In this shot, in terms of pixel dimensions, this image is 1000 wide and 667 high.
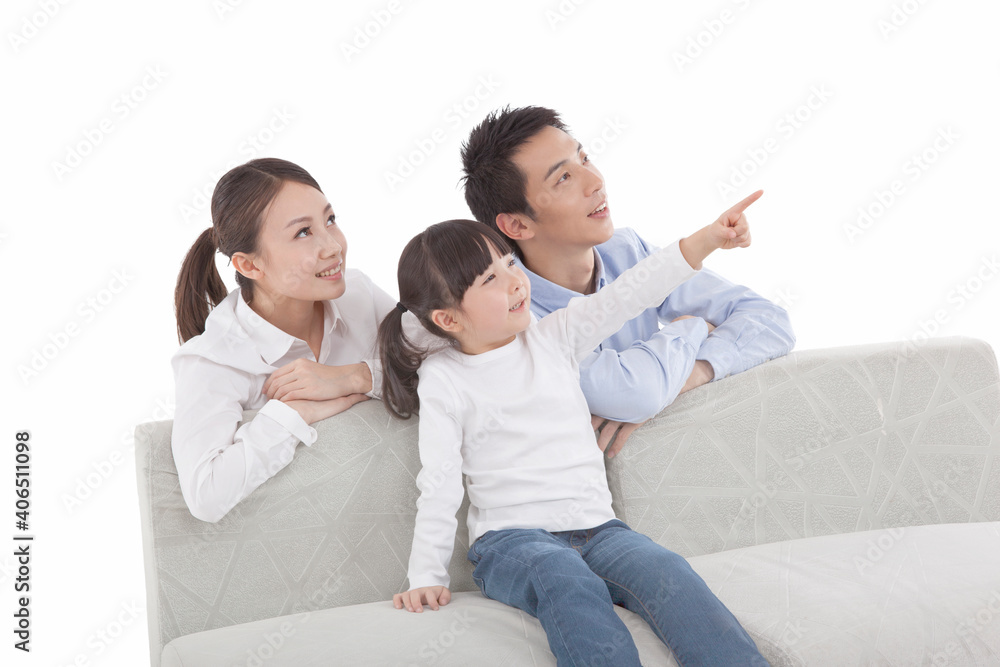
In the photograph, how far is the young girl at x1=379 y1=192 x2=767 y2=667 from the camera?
1.43 meters

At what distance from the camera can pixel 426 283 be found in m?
1.51

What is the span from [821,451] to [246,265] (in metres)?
1.18

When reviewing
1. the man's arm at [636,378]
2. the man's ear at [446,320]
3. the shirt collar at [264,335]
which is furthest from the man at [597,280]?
the shirt collar at [264,335]

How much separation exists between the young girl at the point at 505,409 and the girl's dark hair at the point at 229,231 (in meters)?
0.31

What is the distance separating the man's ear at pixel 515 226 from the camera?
1847 millimetres

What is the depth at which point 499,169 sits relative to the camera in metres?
1.84

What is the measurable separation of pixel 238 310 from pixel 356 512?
17.5 inches

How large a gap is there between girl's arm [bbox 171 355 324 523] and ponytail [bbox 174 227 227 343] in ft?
0.62

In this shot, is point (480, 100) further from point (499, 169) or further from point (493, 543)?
point (493, 543)

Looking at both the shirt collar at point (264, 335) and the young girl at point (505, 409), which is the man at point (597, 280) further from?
the shirt collar at point (264, 335)

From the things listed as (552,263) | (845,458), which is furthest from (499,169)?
(845,458)

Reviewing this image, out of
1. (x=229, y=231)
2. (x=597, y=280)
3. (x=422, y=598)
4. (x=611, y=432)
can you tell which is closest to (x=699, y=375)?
(x=611, y=432)

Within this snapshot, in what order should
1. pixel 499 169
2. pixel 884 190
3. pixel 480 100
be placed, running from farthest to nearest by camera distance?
pixel 884 190 < pixel 480 100 < pixel 499 169

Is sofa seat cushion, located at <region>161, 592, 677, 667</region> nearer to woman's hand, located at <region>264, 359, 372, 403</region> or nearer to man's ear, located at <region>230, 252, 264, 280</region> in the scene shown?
woman's hand, located at <region>264, 359, 372, 403</region>
